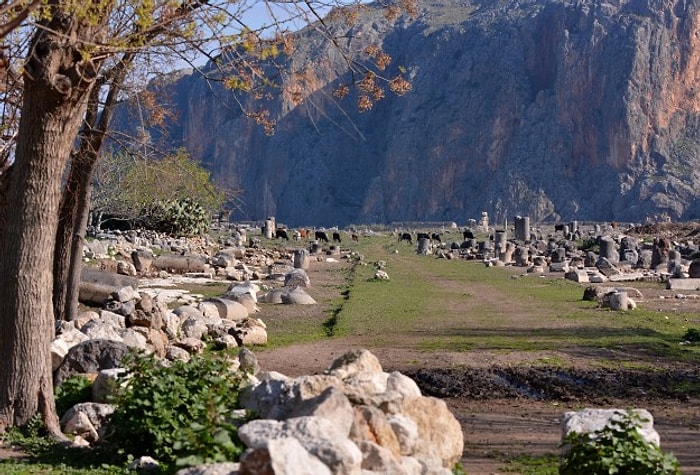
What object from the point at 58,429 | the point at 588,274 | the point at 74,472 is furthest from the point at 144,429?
the point at 588,274

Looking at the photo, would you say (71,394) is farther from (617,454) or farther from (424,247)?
(424,247)

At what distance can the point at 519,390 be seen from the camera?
13797mm

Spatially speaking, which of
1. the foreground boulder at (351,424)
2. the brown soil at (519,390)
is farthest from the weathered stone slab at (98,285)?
the foreground boulder at (351,424)

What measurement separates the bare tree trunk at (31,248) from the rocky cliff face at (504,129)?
10779 cm

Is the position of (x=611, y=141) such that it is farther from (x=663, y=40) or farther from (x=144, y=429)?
(x=144, y=429)

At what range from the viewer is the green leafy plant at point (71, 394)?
11375mm

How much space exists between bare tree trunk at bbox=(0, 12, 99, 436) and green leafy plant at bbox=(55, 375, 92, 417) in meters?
1.21

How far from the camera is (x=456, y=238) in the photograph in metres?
79.5

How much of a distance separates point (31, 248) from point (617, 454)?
576cm

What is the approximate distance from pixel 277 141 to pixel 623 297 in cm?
14125

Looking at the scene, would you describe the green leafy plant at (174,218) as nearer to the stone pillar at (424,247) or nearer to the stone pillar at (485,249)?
the stone pillar at (424,247)

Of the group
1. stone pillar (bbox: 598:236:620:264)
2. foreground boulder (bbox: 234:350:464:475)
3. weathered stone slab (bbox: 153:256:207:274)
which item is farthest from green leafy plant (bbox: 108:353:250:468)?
stone pillar (bbox: 598:236:620:264)

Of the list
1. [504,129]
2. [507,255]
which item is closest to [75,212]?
[507,255]

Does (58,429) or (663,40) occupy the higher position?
(663,40)
